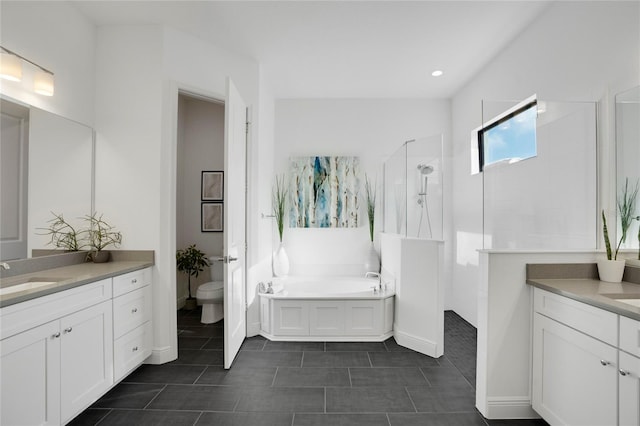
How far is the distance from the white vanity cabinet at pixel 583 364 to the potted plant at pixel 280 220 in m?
2.71

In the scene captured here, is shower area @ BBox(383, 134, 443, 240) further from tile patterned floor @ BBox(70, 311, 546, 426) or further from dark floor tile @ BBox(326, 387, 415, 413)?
dark floor tile @ BBox(326, 387, 415, 413)

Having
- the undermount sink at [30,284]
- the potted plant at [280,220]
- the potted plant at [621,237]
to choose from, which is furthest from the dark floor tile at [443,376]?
the undermount sink at [30,284]

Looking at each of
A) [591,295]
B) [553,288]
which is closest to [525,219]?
[553,288]

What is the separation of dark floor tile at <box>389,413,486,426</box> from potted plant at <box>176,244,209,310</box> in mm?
2886

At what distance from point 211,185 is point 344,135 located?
191cm

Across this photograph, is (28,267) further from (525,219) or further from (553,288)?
(525,219)

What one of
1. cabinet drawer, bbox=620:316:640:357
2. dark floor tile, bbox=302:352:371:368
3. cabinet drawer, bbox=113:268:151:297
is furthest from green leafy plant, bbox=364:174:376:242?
cabinet drawer, bbox=620:316:640:357

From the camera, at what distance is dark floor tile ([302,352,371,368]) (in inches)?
105

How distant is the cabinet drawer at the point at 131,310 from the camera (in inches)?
87.5

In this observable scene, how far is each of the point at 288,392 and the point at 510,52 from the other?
11.4 feet

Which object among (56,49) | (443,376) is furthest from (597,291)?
(56,49)

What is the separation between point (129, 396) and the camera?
2178 millimetres

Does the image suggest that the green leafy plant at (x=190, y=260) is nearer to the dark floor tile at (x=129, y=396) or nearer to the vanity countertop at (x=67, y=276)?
the vanity countertop at (x=67, y=276)

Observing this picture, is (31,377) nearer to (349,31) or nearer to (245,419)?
(245,419)
